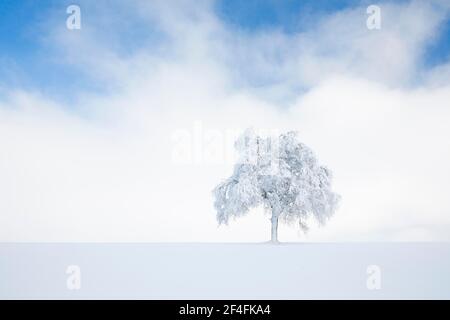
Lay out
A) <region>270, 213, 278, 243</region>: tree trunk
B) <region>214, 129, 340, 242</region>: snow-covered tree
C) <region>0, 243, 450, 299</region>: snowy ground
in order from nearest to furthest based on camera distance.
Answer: <region>0, 243, 450, 299</region>: snowy ground
<region>270, 213, 278, 243</region>: tree trunk
<region>214, 129, 340, 242</region>: snow-covered tree

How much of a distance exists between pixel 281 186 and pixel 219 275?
10922 mm

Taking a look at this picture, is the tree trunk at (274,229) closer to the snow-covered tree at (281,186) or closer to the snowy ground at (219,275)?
the snow-covered tree at (281,186)

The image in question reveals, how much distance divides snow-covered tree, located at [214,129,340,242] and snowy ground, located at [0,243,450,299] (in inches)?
255

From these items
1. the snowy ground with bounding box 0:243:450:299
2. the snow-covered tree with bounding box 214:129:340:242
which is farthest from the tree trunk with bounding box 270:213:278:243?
the snowy ground with bounding box 0:243:450:299

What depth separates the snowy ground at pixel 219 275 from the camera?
624 centimetres

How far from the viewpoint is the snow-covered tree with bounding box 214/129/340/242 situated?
17.4m

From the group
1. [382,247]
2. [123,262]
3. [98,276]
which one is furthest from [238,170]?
[98,276]

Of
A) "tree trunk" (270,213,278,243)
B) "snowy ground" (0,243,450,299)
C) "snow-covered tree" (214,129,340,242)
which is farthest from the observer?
"snow-covered tree" (214,129,340,242)

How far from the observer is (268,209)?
1825 centimetres

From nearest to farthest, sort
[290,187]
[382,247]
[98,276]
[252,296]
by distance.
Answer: [252,296] < [98,276] < [382,247] < [290,187]

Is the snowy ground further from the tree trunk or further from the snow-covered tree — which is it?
the snow-covered tree

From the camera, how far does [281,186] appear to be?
18.3 meters
